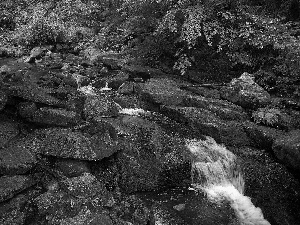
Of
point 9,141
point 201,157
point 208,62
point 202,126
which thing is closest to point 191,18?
point 208,62

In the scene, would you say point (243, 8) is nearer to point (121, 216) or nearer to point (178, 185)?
point (178, 185)

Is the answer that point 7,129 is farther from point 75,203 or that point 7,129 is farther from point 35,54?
point 35,54

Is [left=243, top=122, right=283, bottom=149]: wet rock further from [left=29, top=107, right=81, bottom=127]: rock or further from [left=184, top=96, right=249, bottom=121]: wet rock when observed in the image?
[left=29, top=107, right=81, bottom=127]: rock

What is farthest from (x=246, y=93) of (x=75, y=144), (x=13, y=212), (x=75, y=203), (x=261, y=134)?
(x=13, y=212)

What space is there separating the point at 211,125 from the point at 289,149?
164 centimetres

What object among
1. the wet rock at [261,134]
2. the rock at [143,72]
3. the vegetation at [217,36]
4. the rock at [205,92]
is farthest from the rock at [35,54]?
the wet rock at [261,134]

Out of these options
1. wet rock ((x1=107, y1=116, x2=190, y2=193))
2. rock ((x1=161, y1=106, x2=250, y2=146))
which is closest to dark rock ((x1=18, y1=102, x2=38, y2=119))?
wet rock ((x1=107, y1=116, x2=190, y2=193))

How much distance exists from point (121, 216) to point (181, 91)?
4279 mm

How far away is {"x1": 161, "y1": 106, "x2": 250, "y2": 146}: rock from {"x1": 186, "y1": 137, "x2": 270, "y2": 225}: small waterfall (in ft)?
0.81

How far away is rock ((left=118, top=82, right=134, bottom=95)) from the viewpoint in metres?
8.37

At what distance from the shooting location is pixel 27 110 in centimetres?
582

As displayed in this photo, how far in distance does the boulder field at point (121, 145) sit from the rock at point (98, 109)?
23 mm

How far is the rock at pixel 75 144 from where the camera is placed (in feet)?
16.9

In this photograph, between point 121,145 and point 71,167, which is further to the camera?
point 121,145
